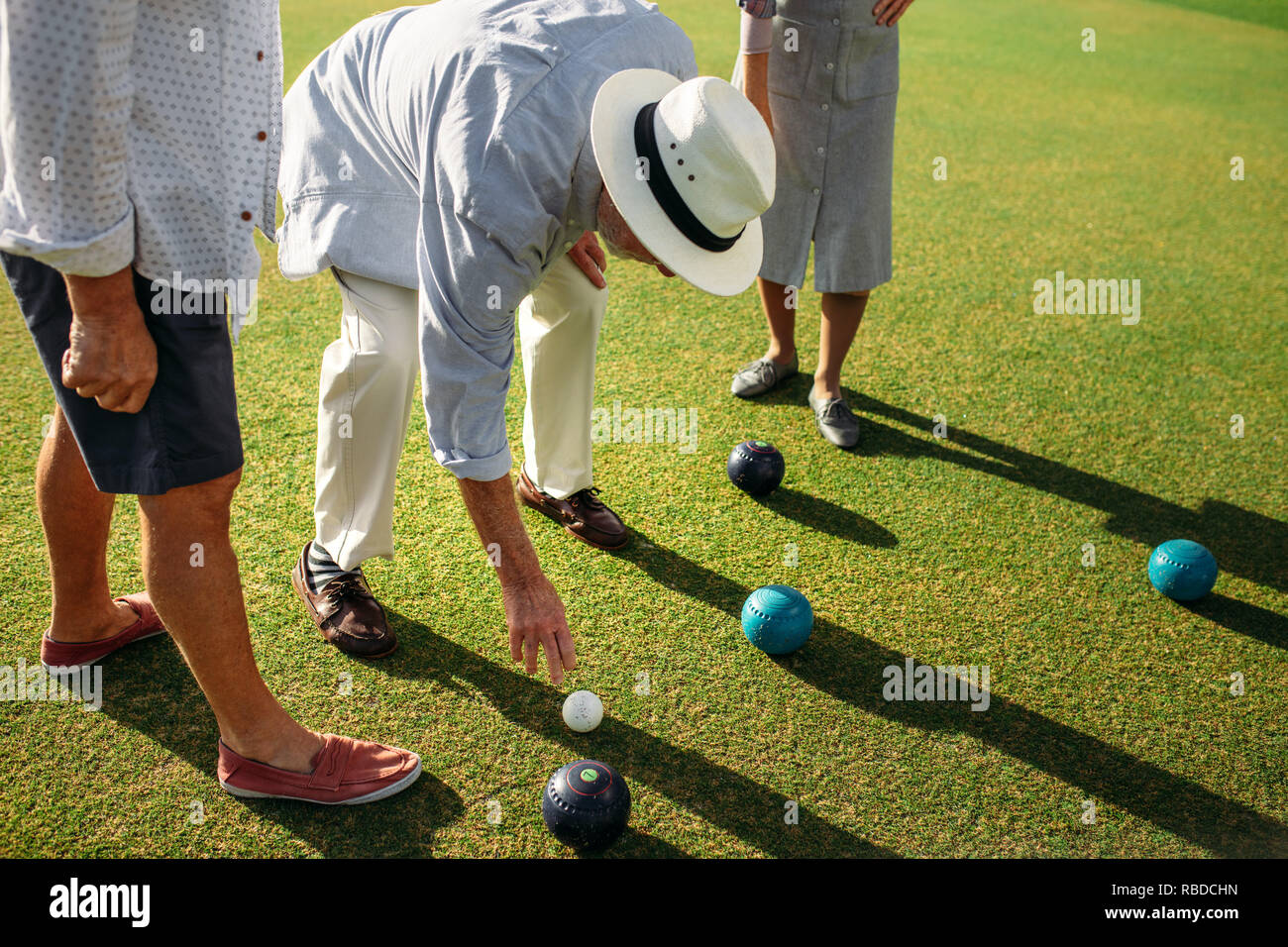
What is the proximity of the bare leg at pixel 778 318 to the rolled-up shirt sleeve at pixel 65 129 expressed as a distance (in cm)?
295

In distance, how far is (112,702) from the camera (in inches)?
110

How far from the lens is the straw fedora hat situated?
218 cm

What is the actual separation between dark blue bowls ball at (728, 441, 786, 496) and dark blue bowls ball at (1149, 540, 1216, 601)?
1.28 meters

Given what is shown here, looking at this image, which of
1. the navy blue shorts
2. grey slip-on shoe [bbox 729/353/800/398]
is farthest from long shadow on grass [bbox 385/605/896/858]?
grey slip-on shoe [bbox 729/353/800/398]

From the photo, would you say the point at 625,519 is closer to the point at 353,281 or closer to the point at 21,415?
the point at 353,281

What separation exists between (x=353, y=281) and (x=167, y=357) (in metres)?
0.78

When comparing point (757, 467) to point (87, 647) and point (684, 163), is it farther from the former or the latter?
point (87, 647)

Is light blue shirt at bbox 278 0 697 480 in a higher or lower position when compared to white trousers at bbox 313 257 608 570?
higher

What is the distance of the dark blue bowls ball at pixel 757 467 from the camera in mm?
3686

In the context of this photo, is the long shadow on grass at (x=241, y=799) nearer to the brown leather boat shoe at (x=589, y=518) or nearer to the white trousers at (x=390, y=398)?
the white trousers at (x=390, y=398)

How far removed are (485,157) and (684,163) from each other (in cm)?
42

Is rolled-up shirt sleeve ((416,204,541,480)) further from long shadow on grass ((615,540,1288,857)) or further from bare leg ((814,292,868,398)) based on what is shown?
bare leg ((814,292,868,398))

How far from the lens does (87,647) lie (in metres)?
2.84

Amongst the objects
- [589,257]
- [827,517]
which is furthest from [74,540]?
[827,517]
